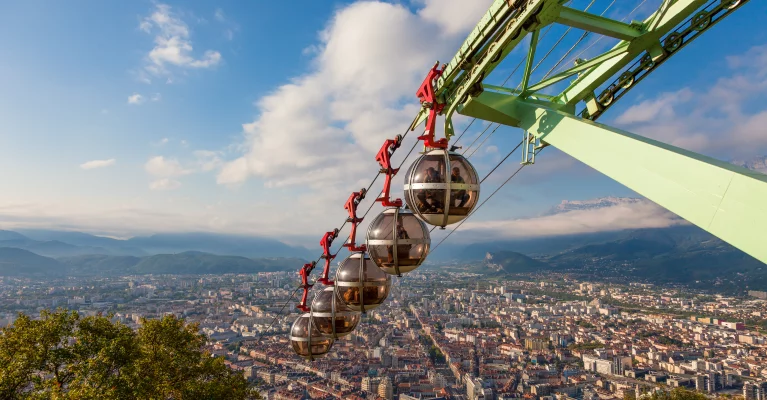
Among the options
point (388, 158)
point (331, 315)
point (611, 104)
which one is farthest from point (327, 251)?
point (611, 104)

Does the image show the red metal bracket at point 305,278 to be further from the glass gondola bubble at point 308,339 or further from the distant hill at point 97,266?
the distant hill at point 97,266

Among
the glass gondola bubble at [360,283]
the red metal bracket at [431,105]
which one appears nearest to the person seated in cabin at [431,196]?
the red metal bracket at [431,105]

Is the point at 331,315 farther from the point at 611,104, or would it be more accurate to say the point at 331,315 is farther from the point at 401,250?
the point at 611,104

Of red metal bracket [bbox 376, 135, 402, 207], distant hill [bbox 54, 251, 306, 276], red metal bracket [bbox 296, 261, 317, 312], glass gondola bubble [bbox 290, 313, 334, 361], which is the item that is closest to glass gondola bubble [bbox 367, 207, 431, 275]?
red metal bracket [bbox 376, 135, 402, 207]

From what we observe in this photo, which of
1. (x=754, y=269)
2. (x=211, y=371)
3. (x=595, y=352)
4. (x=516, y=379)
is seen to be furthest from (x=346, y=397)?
(x=754, y=269)

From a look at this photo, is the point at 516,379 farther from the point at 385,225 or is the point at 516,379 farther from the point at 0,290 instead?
the point at 0,290

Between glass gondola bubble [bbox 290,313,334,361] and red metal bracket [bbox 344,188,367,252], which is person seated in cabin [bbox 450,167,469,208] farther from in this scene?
glass gondola bubble [bbox 290,313,334,361]
